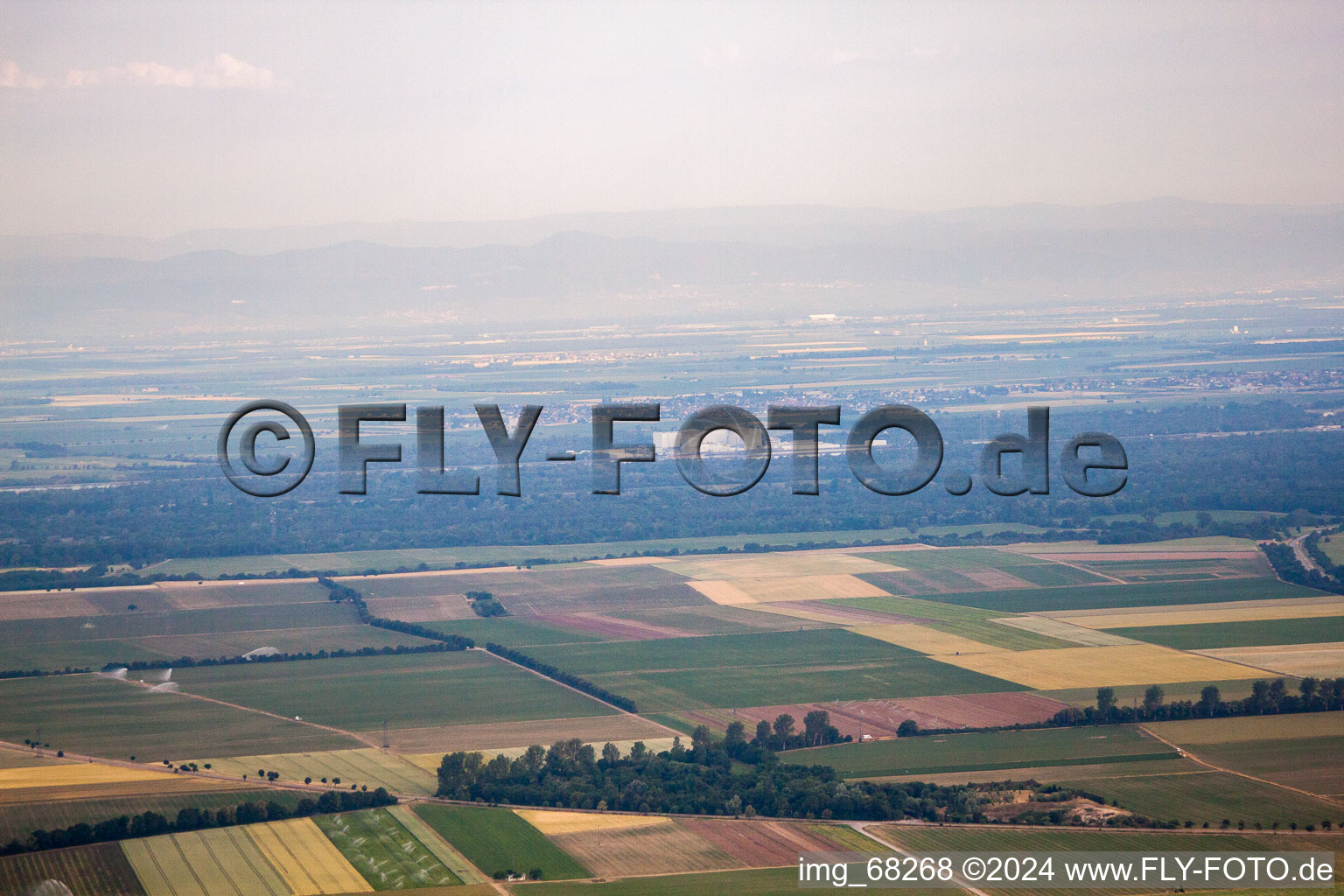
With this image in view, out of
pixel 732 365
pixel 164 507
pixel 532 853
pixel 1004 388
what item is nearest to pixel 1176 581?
pixel 532 853

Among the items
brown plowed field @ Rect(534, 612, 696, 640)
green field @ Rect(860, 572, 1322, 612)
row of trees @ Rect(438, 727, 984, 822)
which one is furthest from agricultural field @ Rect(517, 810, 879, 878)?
green field @ Rect(860, 572, 1322, 612)

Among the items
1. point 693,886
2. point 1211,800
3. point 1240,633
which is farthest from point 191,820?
point 1240,633

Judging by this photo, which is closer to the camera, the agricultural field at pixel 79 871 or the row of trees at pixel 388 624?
the agricultural field at pixel 79 871

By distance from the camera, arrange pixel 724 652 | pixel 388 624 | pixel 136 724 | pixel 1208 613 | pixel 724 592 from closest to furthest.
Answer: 1. pixel 136 724
2. pixel 724 652
3. pixel 1208 613
4. pixel 388 624
5. pixel 724 592

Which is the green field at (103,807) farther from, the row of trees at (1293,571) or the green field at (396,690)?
the row of trees at (1293,571)

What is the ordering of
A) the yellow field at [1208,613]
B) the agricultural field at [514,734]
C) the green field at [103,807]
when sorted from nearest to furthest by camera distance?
the green field at [103,807], the agricultural field at [514,734], the yellow field at [1208,613]

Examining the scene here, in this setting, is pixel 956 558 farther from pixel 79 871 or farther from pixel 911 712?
pixel 79 871

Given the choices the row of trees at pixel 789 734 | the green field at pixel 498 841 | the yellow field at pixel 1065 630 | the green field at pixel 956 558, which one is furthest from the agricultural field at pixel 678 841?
the green field at pixel 956 558
